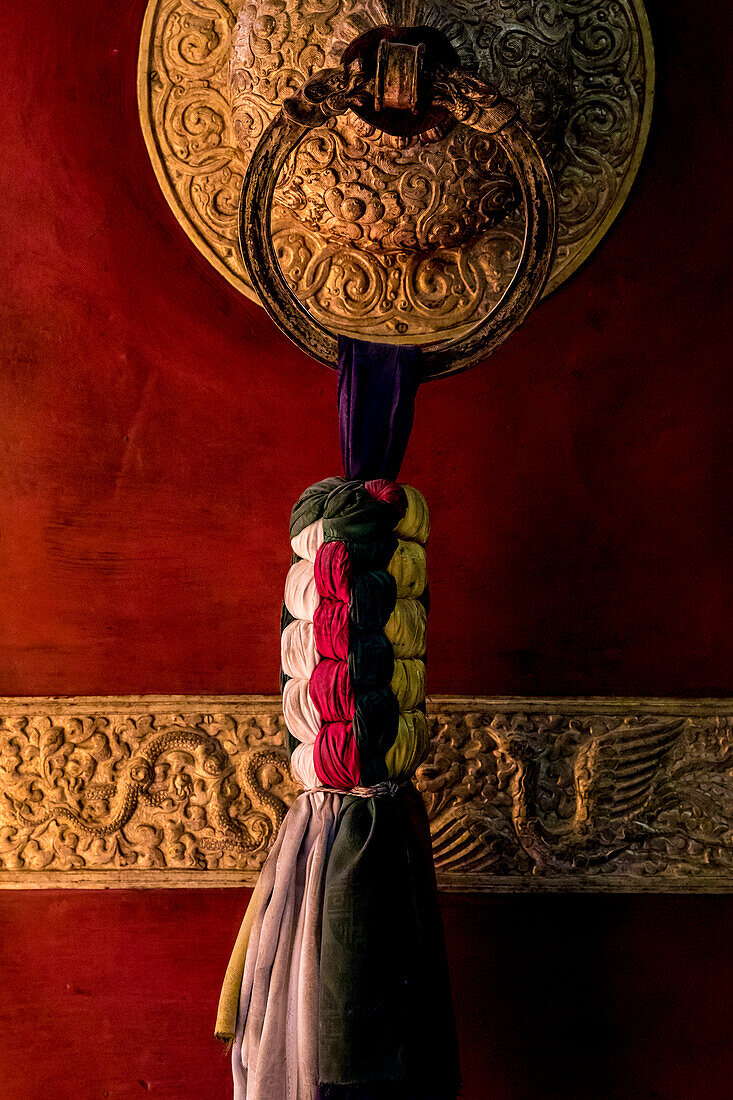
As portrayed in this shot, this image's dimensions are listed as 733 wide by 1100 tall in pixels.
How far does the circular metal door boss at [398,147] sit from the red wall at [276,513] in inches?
2.0

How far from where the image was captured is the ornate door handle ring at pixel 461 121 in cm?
106

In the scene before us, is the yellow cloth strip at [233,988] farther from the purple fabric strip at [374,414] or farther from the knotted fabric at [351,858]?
the purple fabric strip at [374,414]

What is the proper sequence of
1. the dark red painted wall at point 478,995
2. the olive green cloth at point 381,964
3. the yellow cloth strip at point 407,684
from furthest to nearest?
the dark red painted wall at point 478,995 → the yellow cloth strip at point 407,684 → the olive green cloth at point 381,964

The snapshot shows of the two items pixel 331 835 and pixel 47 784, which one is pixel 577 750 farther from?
pixel 47 784

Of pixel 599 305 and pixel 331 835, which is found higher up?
pixel 599 305

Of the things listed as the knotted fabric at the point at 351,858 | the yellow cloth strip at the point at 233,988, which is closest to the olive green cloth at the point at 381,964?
the knotted fabric at the point at 351,858

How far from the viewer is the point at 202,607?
1.37m

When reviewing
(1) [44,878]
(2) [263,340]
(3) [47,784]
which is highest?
(2) [263,340]

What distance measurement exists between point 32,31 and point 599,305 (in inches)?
36.2

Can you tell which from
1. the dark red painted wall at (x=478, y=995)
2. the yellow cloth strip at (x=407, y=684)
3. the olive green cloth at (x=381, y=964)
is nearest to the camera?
the olive green cloth at (x=381, y=964)

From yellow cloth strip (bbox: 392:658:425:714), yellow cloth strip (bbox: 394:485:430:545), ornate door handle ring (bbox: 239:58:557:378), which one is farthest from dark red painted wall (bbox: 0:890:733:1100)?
ornate door handle ring (bbox: 239:58:557:378)

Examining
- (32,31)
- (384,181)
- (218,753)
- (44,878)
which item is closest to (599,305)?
(384,181)

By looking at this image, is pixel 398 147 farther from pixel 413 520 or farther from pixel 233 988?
pixel 233 988

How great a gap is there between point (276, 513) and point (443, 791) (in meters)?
0.44
